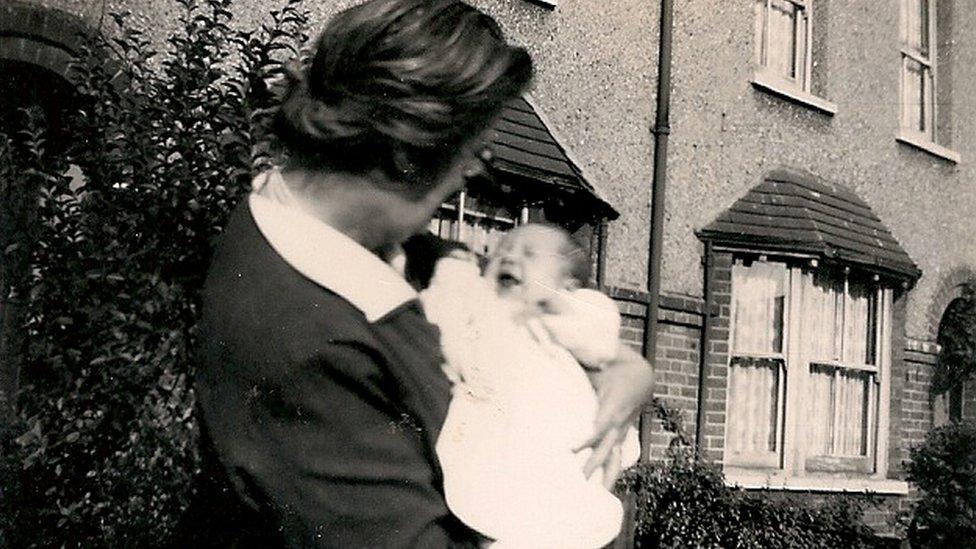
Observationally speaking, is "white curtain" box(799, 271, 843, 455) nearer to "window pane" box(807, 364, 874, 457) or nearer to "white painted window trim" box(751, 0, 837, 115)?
"window pane" box(807, 364, 874, 457)

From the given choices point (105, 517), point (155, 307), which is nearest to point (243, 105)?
point (155, 307)

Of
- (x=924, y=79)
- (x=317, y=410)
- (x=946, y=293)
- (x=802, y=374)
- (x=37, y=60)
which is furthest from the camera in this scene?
(x=802, y=374)

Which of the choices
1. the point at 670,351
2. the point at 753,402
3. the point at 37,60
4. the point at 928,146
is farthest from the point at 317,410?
the point at 753,402

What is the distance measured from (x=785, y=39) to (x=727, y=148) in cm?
105

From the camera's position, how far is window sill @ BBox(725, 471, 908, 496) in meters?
5.82

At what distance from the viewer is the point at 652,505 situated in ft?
17.0

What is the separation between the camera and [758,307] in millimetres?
6695

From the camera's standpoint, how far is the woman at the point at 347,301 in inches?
44.9

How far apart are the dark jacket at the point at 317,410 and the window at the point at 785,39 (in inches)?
217

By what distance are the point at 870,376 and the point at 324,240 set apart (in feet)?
18.8

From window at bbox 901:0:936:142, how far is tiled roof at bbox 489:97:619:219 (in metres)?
2.15

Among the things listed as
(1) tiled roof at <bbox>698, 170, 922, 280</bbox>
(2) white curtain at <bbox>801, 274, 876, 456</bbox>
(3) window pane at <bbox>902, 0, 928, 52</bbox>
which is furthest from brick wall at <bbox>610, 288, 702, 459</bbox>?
(3) window pane at <bbox>902, 0, 928, 52</bbox>

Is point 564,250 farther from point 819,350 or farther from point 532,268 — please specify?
point 819,350

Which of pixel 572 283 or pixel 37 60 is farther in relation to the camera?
pixel 37 60
